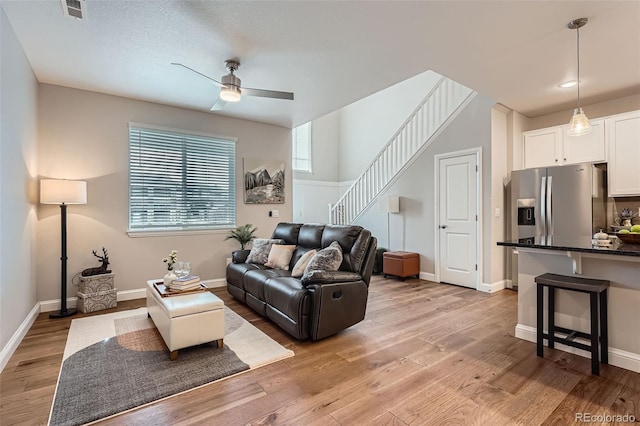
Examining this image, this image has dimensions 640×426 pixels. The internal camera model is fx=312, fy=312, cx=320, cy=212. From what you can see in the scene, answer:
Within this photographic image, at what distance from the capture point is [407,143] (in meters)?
5.86

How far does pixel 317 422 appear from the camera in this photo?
178 cm

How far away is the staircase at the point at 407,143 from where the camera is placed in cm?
514

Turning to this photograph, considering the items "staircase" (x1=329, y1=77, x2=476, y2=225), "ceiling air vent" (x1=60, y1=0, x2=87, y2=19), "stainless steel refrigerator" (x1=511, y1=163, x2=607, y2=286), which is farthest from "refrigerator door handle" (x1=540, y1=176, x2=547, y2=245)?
"ceiling air vent" (x1=60, y1=0, x2=87, y2=19)

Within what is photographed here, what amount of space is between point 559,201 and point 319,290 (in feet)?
11.8

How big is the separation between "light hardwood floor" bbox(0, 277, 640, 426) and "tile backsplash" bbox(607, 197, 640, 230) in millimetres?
2390

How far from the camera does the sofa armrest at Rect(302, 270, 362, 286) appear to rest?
9.17ft

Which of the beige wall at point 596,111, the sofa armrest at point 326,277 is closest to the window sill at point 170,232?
the sofa armrest at point 326,277

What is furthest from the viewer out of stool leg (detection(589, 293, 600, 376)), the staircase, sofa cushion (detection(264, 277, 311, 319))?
the staircase

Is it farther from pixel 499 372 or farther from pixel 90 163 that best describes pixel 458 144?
pixel 90 163

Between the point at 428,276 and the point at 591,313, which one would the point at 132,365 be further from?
the point at 428,276

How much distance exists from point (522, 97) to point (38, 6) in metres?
5.24

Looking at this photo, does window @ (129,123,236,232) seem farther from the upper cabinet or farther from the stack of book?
the upper cabinet

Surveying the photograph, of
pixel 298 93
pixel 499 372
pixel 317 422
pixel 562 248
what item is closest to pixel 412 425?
pixel 317 422

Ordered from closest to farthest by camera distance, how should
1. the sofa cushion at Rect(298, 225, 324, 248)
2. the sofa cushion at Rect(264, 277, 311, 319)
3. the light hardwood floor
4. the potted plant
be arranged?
the light hardwood floor
the sofa cushion at Rect(264, 277, 311, 319)
the sofa cushion at Rect(298, 225, 324, 248)
the potted plant
